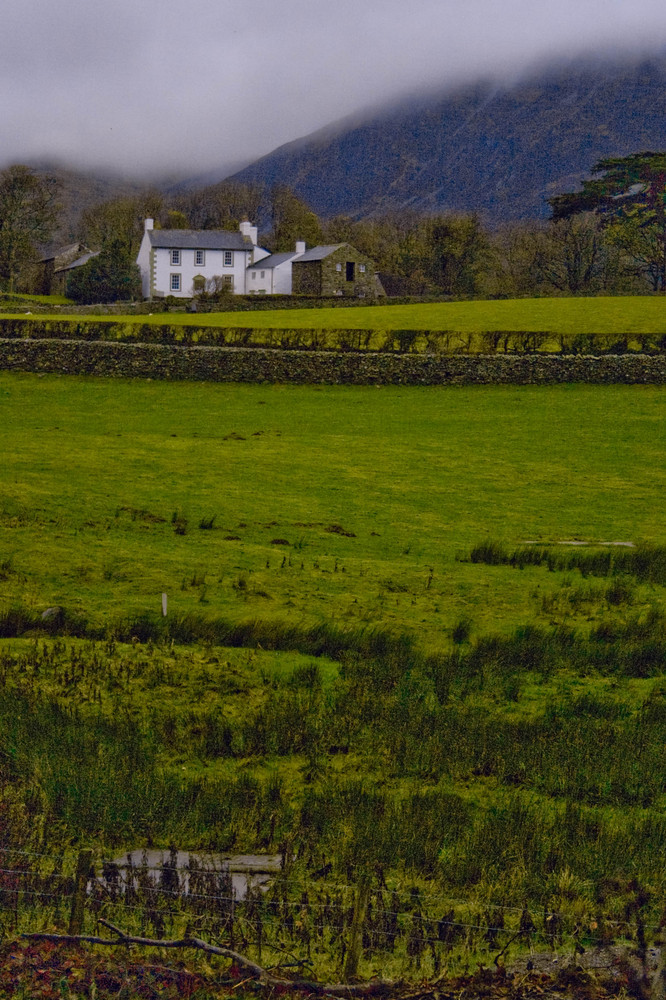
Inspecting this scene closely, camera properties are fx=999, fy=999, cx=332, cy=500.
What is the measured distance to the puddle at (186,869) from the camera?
5.91m

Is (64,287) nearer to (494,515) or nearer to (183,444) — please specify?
(183,444)

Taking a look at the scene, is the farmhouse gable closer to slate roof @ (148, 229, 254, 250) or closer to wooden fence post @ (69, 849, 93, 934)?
slate roof @ (148, 229, 254, 250)

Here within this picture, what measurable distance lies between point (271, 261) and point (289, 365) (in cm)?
4749

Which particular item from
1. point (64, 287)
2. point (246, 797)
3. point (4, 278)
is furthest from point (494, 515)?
point (4, 278)

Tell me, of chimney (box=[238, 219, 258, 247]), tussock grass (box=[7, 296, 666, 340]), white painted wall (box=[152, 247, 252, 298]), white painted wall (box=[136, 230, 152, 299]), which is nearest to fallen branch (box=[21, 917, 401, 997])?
tussock grass (box=[7, 296, 666, 340])

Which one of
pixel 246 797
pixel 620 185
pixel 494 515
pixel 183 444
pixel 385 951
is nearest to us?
pixel 385 951

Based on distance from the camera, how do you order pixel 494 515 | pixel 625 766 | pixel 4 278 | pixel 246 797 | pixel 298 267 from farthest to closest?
pixel 4 278 < pixel 298 267 < pixel 494 515 < pixel 625 766 < pixel 246 797

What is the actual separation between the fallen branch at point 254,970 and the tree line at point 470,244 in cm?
5655

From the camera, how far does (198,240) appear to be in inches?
3073

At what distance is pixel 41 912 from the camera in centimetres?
553

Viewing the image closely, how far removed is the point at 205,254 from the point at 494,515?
6446 centimetres

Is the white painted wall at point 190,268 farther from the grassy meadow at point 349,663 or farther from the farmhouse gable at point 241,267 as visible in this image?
the grassy meadow at point 349,663

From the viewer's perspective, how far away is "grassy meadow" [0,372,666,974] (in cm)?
677

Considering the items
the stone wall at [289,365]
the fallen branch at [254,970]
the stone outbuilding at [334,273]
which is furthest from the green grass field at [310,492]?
the stone outbuilding at [334,273]
